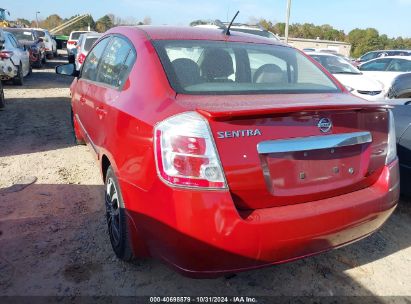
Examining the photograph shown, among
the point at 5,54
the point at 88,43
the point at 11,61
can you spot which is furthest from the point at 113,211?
the point at 88,43

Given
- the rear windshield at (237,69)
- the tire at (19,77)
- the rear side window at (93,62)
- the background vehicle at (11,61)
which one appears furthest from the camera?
the tire at (19,77)

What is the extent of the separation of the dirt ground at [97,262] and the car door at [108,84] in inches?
30.8

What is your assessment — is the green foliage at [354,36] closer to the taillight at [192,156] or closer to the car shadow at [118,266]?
the car shadow at [118,266]

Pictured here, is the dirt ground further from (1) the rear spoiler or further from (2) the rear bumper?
(1) the rear spoiler

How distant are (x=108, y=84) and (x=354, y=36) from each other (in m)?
73.8

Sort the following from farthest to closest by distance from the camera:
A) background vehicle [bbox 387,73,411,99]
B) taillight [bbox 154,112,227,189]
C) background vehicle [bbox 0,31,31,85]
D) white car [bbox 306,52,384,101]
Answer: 1. background vehicle [bbox 0,31,31,85]
2. white car [bbox 306,52,384,101]
3. background vehicle [bbox 387,73,411,99]
4. taillight [bbox 154,112,227,189]

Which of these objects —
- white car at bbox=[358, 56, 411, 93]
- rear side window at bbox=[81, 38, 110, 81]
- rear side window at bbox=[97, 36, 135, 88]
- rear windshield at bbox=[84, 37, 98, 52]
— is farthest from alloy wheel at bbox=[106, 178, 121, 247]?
white car at bbox=[358, 56, 411, 93]

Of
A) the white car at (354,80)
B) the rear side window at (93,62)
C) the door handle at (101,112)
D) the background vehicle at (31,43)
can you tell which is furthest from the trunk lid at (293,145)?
the background vehicle at (31,43)

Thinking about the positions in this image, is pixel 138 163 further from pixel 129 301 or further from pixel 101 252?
pixel 101 252

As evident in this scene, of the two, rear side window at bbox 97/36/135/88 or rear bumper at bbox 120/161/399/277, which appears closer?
rear bumper at bbox 120/161/399/277

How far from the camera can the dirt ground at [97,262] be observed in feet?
8.63

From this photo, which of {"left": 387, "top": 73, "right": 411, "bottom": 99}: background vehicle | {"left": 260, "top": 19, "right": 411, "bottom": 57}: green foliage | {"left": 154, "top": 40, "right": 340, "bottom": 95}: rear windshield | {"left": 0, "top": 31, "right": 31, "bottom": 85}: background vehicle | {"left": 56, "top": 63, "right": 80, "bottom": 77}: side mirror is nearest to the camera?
{"left": 154, "top": 40, "right": 340, "bottom": 95}: rear windshield

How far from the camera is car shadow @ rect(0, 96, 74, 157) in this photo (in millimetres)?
5727

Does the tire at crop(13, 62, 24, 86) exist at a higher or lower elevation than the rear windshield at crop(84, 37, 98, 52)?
lower
